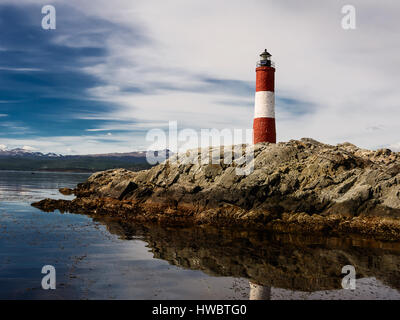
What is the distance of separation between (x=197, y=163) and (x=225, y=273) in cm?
2076

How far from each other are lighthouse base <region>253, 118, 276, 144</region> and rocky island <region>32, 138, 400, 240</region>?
188cm

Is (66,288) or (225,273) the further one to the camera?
(225,273)

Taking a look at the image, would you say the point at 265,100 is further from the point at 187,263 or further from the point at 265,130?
the point at 187,263

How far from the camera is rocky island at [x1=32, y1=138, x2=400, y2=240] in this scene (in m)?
24.0

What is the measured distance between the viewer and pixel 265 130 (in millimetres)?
36219

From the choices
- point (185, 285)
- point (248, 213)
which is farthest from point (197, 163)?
point (185, 285)

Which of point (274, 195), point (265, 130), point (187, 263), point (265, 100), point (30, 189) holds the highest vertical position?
point (265, 100)

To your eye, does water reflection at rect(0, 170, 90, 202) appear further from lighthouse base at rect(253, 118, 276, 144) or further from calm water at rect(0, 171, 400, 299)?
lighthouse base at rect(253, 118, 276, 144)

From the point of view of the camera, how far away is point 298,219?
2514cm

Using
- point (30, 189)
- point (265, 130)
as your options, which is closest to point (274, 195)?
point (265, 130)

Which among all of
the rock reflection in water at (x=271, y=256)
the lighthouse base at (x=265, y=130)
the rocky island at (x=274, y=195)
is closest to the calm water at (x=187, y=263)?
the rock reflection in water at (x=271, y=256)

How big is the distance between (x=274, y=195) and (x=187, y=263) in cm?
1373
